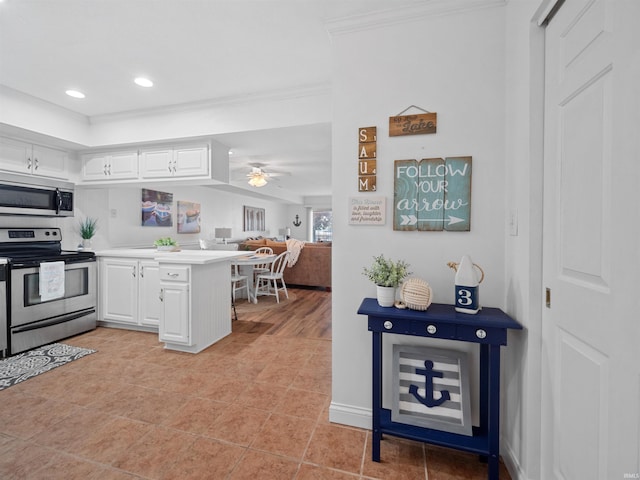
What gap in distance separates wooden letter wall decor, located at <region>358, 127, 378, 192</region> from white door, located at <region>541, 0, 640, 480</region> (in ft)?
2.73

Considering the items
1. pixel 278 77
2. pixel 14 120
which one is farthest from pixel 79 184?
pixel 278 77

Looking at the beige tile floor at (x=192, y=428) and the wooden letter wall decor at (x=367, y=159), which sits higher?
the wooden letter wall decor at (x=367, y=159)

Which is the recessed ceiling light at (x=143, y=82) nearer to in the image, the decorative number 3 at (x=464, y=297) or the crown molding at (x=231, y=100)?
the crown molding at (x=231, y=100)

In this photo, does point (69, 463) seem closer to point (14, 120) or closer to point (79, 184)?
point (14, 120)

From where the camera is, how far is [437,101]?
A: 1681mm

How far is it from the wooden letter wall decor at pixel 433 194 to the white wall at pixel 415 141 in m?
0.04

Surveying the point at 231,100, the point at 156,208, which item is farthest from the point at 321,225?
the point at 231,100

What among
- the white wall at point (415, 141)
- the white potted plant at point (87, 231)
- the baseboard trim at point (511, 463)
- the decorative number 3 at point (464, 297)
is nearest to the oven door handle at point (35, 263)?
the white potted plant at point (87, 231)

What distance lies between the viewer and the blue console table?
1.37 m

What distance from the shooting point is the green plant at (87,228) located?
3763mm

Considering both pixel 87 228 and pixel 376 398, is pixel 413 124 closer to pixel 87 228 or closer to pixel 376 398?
pixel 376 398

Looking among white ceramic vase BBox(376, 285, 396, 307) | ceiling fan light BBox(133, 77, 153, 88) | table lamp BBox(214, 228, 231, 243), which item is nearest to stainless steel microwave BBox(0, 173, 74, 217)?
ceiling fan light BBox(133, 77, 153, 88)

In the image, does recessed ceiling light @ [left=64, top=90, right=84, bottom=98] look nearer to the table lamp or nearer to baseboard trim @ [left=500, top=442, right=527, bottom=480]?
the table lamp

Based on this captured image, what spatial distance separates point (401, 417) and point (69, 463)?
68.9 inches
